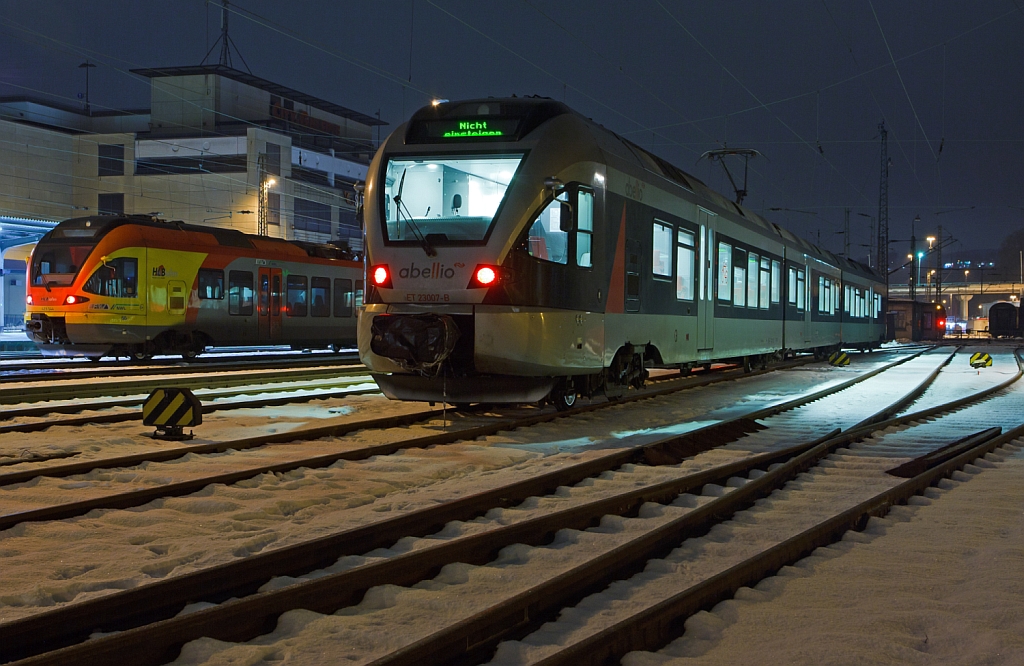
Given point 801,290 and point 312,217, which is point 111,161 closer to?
point 312,217

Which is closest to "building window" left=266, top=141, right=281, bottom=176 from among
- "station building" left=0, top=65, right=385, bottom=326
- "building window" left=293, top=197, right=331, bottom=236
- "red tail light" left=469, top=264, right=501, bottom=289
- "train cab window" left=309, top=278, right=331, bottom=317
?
"station building" left=0, top=65, right=385, bottom=326

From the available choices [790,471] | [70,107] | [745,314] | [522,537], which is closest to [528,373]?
[790,471]

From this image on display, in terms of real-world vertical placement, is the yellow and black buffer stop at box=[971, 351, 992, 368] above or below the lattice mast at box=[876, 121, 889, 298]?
below

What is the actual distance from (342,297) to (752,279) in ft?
39.4

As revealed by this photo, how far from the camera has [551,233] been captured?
10039 mm

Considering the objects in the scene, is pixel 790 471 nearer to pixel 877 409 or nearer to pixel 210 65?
pixel 877 409

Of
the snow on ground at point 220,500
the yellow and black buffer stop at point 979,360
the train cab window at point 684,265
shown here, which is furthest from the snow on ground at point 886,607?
the yellow and black buffer stop at point 979,360

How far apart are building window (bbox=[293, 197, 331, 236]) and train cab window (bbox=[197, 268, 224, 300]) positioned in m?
35.5

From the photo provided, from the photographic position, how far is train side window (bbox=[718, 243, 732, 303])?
51.5 feet

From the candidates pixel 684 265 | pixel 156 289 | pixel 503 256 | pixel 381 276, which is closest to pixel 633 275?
pixel 684 265

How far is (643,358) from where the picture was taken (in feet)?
41.8

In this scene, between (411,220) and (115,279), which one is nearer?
(411,220)

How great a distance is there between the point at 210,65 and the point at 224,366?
42.5 metres

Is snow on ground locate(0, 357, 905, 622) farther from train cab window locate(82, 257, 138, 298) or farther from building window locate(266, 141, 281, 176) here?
building window locate(266, 141, 281, 176)
